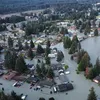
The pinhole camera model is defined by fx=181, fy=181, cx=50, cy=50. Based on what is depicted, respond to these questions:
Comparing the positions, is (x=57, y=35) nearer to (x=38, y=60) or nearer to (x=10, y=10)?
(x=38, y=60)

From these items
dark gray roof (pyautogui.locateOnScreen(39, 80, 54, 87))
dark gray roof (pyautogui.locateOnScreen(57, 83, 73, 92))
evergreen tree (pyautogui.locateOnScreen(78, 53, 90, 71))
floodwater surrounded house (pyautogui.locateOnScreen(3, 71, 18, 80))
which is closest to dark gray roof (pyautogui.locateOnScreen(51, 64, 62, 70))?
evergreen tree (pyautogui.locateOnScreen(78, 53, 90, 71))

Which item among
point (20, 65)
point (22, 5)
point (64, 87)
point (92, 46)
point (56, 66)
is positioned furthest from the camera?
point (22, 5)

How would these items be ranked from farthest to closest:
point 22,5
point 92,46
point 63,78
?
point 22,5 → point 92,46 → point 63,78

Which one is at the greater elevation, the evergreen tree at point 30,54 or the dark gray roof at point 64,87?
the evergreen tree at point 30,54

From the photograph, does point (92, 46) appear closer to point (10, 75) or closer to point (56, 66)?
point (56, 66)

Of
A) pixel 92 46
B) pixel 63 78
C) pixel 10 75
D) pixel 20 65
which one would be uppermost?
pixel 20 65

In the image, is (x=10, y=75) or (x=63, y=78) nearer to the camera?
(x=63, y=78)

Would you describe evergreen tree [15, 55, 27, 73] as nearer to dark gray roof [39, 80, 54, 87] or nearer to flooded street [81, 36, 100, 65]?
dark gray roof [39, 80, 54, 87]

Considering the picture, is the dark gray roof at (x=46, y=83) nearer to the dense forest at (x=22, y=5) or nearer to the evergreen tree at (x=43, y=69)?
the evergreen tree at (x=43, y=69)

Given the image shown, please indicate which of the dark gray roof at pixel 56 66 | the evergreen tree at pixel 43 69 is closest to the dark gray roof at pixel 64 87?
the evergreen tree at pixel 43 69

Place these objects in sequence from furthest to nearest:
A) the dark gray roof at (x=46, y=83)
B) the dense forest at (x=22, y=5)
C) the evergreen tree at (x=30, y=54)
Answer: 1. the dense forest at (x=22, y=5)
2. the evergreen tree at (x=30, y=54)
3. the dark gray roof at (x=46, y=83)

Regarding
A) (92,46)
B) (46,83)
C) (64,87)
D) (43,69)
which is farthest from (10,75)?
(92,46)

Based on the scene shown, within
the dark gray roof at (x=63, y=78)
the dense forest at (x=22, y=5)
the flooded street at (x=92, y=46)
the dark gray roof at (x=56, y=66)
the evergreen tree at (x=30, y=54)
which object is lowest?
the dark gray roof at (x=63, y=78)
